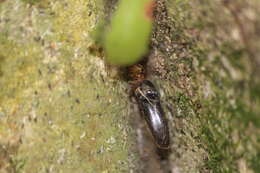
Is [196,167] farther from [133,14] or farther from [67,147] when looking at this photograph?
[133,14]

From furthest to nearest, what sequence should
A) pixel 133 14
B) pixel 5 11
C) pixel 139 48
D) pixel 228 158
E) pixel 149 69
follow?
pixel 149 69 < pixel 5 11 < pixel 228 158 < pixel 139 48 < pixel 133 14

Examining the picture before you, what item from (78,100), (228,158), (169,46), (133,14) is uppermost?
(133,14)

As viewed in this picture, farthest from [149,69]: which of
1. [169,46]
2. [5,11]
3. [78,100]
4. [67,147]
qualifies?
[5,11]

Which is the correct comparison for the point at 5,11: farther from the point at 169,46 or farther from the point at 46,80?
the point at 169,46

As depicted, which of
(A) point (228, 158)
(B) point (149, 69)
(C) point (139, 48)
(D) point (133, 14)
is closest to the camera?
(D) point (133, 14)

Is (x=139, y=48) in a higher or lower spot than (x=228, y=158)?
higher

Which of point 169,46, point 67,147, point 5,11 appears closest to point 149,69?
point 169,46

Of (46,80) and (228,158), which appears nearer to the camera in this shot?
(228,158)
